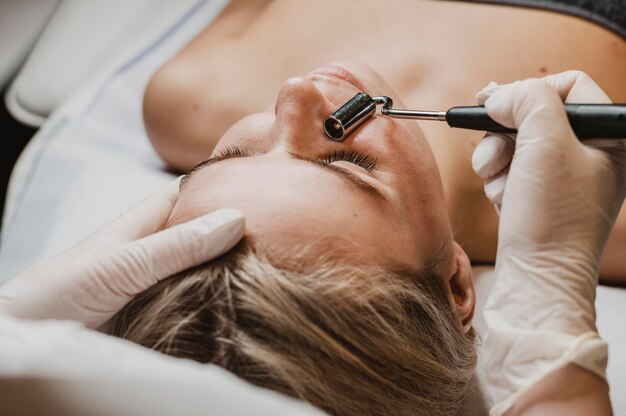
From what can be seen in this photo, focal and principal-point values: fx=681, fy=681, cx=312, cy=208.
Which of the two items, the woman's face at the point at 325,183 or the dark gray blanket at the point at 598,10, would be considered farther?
the dark gray blanket at the point at 598,10

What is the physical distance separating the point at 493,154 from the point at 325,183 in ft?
0.69

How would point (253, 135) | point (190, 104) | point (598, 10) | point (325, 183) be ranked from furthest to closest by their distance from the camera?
point (190, 104) < point (598, 10) < point (253, 135) < point (325, 183)

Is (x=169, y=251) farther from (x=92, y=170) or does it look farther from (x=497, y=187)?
(x=92, y=170)

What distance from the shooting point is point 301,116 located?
94 centimetres

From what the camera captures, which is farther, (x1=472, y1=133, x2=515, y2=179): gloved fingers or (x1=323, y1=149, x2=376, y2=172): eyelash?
(x1=323, y1=149, x2=376, y2=172): eyelash

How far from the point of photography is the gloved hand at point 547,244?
2.44 ft

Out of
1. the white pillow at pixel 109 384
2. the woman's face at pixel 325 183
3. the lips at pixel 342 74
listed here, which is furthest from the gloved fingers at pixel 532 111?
the white pillow at pixel 109 384

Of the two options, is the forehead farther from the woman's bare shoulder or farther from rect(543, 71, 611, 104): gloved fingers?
the woman's bare shoulder

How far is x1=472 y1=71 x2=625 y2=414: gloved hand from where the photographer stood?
745 millimetres

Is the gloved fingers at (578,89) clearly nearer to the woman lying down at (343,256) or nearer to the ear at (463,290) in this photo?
the woman lying down at (343,256)

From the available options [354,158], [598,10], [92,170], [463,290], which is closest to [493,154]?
[354,158]

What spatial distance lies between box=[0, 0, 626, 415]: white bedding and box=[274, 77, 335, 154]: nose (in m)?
0.49

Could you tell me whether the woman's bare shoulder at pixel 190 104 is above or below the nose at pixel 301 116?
below

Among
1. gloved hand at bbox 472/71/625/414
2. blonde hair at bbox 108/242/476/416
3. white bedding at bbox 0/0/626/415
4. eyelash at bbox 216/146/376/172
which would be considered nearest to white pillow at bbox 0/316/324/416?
blonde hair at bbox 108/242/476/416
